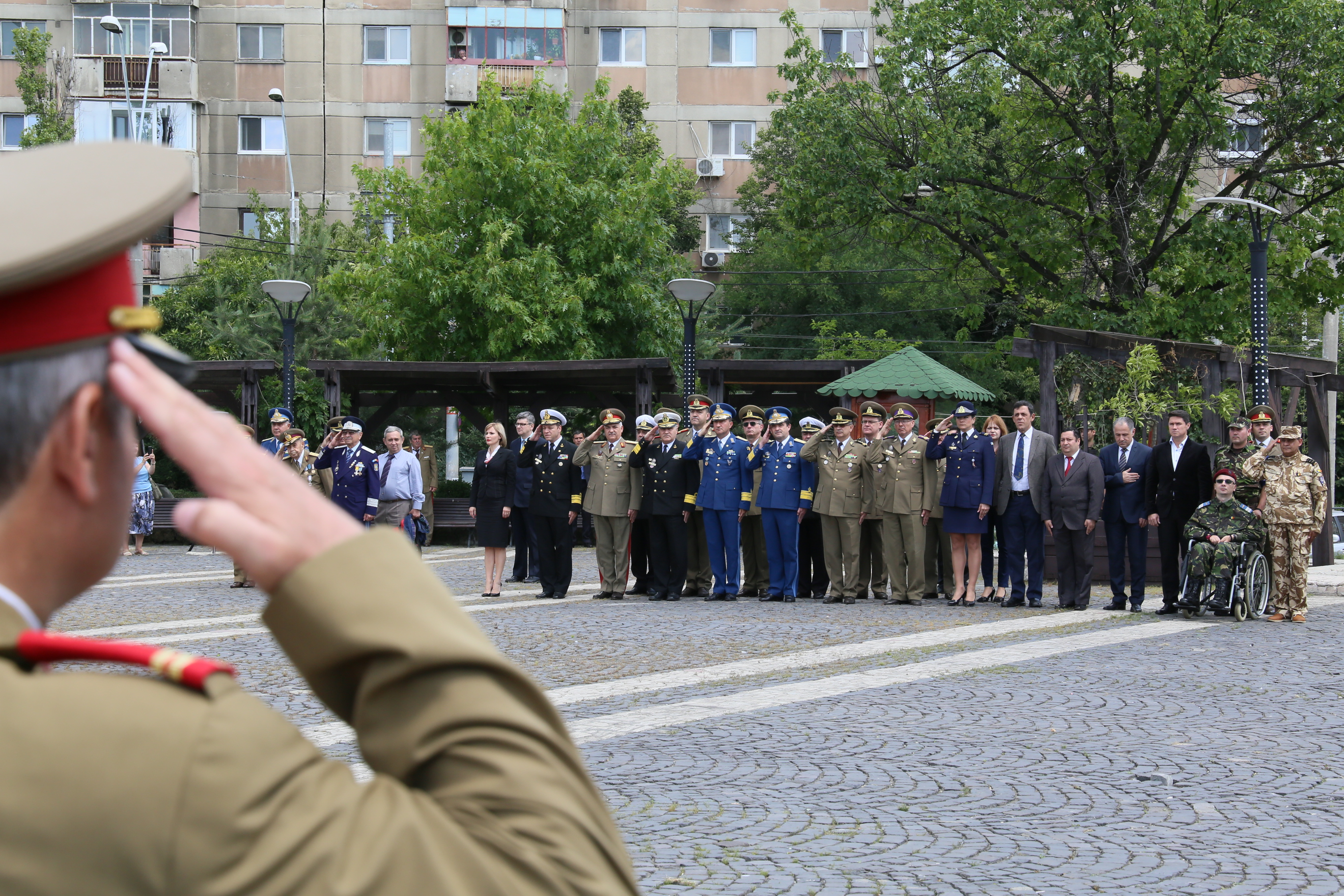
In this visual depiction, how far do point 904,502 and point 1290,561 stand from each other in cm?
396

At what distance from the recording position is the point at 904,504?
50.5 feet

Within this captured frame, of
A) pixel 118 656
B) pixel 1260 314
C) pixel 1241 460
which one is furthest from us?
pixel 1260 314

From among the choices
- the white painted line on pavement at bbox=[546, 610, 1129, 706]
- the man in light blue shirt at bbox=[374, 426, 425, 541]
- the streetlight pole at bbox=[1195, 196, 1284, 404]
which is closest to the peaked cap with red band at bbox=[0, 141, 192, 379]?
the white painted line on pavement at bbox=[546, 610, 1129, 706]

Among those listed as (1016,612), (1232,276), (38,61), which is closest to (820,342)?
(1232,276)

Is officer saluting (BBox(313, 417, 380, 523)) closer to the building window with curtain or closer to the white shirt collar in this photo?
the white shirt collar

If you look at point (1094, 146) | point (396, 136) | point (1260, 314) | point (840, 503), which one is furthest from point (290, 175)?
point (1260, 314)

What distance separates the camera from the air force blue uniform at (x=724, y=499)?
51.7 feet

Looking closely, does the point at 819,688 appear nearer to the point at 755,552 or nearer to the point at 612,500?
the point at 755,552

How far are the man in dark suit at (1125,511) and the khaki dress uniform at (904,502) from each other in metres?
1.87

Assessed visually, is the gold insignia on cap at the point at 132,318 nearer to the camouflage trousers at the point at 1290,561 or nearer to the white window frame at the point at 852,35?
the camouflage trousers at the point at 1290,561

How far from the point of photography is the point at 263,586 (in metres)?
1.06

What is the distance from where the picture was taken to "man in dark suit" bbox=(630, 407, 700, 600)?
51.9 ft

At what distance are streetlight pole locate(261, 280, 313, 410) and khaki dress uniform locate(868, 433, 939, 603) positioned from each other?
36.1 feet

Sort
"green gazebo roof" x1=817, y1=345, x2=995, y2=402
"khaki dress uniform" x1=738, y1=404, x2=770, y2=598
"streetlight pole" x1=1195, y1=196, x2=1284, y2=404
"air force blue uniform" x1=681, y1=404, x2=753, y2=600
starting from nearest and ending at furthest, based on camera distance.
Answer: "air force blue uniform" x1=681, y1=404, x2=753, y2=600
"khaki dress uniform" x1=738, y1=404, x2=770, y2=598
"streetlight pole" x1=1195, y1=196, x2=1284, y2=404
"green gazebo roof" x1=817, y1=345, x2=995, y2=402
